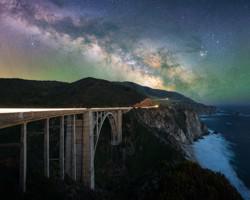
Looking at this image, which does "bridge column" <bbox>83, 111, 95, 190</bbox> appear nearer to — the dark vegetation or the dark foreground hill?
the dark vegetation

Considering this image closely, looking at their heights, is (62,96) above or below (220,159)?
above

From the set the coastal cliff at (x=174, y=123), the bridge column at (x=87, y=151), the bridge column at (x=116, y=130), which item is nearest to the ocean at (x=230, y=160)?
the coastal cliff at (x=174, y=123)

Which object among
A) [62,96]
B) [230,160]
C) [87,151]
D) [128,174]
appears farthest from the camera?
[62,96]

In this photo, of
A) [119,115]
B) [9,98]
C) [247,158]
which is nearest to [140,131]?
[119,115]

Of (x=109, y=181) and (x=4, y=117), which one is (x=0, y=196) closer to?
(x=4, y=117)

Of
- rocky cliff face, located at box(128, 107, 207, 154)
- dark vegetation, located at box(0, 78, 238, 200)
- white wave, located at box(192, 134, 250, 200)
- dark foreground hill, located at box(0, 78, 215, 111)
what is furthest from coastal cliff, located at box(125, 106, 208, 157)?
dark foreground hill, located at box(0, 78, 215, 111)

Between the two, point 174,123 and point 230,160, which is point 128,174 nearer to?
point 230,160

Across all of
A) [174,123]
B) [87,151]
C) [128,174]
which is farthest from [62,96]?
[87,151]
